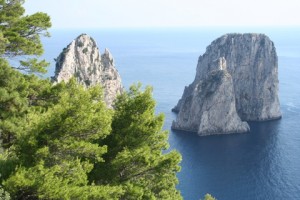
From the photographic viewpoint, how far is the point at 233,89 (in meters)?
161

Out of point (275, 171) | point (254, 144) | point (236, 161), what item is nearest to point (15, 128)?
point (275, 171)

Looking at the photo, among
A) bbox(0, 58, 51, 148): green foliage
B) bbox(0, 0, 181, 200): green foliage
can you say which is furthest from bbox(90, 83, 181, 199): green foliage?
bbox(0, 58, 51, 148): green foliage

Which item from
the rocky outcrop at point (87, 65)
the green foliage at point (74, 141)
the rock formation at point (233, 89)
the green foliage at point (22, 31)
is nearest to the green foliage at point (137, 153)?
the green foliage at point (74, 141)

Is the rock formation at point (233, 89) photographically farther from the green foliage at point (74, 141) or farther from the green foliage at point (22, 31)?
the green foliage at point (74, 141)

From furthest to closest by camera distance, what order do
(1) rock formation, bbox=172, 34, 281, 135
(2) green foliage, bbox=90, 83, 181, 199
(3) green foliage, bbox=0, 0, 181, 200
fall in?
(1) rock formation, bbox=172, 34, 281, 135 → (2) green foliage, bbox=90, 83, 181, 199 → (3) green foliage, bbox=0, 0, 181, 200

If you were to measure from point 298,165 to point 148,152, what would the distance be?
9923cm

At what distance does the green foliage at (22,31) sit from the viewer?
29.8 meters

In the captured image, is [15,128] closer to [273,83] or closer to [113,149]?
[113,149]

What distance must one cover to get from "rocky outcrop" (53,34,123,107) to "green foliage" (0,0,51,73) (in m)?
77.6

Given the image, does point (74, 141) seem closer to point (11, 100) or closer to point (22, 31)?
point (11, 100)

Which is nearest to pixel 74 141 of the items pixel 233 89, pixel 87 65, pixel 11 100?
pixel 11 100

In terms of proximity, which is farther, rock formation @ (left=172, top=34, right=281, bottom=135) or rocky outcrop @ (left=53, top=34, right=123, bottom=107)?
rock formation @ (left=172, top=34, right=281, bottom=135)

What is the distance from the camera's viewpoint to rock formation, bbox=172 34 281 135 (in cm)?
15350

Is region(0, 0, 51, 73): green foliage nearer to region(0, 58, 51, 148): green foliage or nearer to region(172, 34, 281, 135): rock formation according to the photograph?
region(0, 58, 51, 148): green foliage
